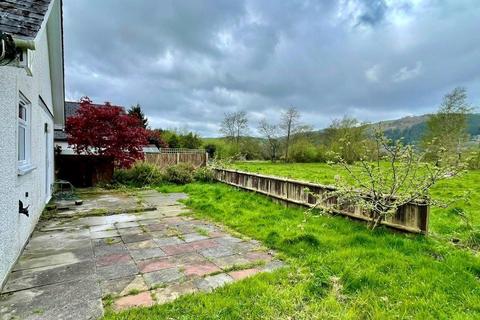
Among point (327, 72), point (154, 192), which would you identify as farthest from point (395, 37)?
point (154, 192)

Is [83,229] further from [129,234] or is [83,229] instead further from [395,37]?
[395,37]

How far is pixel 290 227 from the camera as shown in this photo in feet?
17.3

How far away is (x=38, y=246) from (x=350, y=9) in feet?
39.6

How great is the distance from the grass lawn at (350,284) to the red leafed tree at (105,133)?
827 cm

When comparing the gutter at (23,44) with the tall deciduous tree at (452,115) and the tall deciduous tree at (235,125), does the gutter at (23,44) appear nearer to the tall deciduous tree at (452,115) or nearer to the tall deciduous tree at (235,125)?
the tall deciduous tree at (452,115)

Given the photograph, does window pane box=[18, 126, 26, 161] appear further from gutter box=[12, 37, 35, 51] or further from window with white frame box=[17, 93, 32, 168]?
gutter box=[12, 37, 35, 51]

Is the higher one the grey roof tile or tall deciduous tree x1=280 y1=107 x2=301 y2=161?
tall deciduous tree x1=280 y1=107 x2=301 y2=161

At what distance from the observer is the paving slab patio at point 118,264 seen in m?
2.72

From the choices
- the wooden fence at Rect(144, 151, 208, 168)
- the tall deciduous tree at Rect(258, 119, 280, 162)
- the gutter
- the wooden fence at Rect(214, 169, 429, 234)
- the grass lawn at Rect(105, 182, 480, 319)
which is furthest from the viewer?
the tall deciduous tree at Rect(258, 119, 280, 162)

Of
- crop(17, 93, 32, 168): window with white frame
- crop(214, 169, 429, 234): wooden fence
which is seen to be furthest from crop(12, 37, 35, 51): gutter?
crop(214, 169, 429, 234): wooden fence

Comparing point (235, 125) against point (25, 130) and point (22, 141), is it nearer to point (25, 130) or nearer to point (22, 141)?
point (25, 130)

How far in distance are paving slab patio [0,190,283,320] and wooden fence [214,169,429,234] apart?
232 centimetres

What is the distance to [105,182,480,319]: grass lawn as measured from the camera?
2516 mm

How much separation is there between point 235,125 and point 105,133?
24.8 metres
